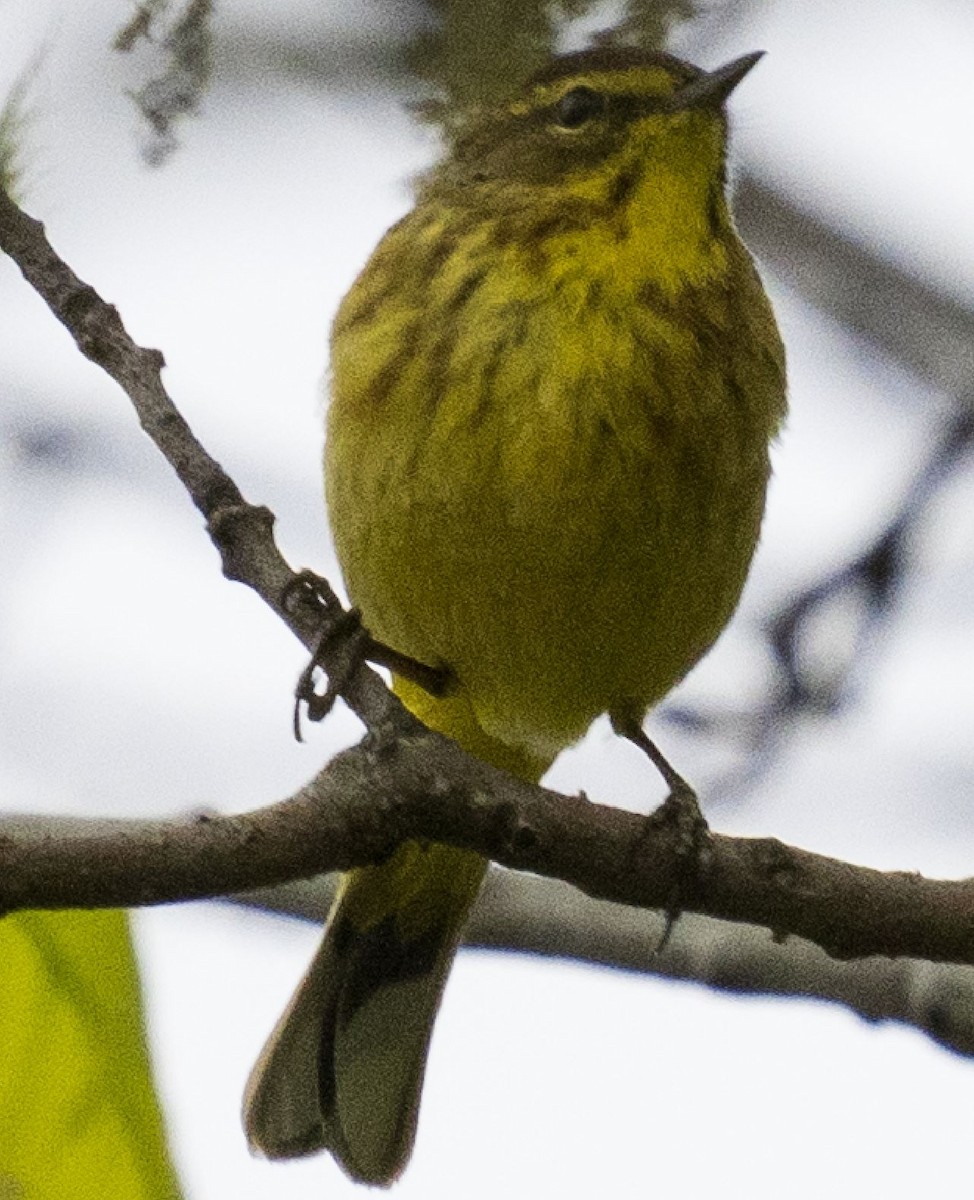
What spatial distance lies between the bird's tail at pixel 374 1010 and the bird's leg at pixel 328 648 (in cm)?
80

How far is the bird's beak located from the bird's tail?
1.53 meters

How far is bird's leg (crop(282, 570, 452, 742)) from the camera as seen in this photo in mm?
3453

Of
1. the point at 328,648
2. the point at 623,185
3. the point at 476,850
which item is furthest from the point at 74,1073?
the point at 623,185

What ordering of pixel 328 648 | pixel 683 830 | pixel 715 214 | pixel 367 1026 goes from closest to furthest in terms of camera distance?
pixel 683 830
pixel 328 648
pixel 715 214
pixel 367 1026

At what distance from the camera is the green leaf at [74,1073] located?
220 centimetres

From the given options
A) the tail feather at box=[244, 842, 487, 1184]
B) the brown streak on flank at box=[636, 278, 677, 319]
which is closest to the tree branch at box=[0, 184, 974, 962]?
the tail feather at box=[244, 842, 487, 1184]

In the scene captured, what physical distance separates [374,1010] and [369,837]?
187 centimetres

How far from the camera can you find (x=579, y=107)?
466cm

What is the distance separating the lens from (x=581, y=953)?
4.49m

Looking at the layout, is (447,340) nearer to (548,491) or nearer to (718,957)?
(548,491)

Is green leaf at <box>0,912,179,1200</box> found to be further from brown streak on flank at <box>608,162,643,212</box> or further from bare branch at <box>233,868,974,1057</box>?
brown streak on flank at <box>608,162,643,212</box>

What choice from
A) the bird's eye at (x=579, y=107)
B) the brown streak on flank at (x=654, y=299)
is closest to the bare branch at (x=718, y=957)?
the brown streak on flank at (x=654, y=299)

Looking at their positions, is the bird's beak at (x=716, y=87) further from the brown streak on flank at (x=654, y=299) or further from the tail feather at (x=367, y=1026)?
the tail feather at (x=367, y=1026)

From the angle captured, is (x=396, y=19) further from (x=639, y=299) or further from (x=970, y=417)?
(x=970, y=417)
